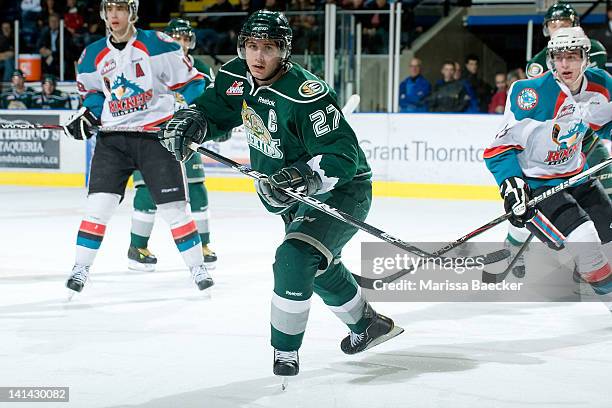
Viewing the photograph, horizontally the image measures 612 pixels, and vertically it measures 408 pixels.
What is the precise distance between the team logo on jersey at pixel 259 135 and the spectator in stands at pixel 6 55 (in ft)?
25.6

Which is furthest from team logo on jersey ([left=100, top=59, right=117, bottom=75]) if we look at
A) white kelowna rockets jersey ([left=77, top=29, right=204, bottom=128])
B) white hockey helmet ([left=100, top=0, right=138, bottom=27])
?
white hockey helmet ([left=100, top=0, right=138, bottom=27])

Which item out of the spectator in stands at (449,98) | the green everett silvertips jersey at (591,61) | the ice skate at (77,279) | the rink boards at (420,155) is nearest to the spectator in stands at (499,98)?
the spectator in stands at (449,98)

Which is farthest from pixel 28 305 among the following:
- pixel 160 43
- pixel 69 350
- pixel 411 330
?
pixel 411 330

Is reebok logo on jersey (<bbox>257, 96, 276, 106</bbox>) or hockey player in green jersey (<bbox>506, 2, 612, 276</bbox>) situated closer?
reebok logo on jersey (<bbox>257, 96, 276, 106</bbox>)

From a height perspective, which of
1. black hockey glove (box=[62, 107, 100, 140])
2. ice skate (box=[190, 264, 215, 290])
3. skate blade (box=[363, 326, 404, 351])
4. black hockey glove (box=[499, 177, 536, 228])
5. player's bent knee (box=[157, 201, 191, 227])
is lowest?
ice skate (box=[190, 264, 215, 290])

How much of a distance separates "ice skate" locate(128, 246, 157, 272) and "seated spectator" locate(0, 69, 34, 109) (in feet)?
16.3

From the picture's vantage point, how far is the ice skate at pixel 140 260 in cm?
469

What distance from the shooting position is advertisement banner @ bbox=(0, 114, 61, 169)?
8.80 metres

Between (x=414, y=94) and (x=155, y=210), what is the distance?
421 cm

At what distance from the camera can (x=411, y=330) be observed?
3414 mm

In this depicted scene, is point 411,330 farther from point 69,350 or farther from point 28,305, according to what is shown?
point 28,305

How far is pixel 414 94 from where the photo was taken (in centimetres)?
851

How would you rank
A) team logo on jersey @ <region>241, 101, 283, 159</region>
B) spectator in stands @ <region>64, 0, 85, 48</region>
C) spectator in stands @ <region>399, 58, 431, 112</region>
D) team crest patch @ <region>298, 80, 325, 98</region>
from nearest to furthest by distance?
team crest patch @ <region>298, 80, 325, 98</region> < team logo on jersey @ <region>241, 101, 283, 159</region> < spectator in stands @ <region>399, 58, 431, 112</region> < spectator in stands @ <region>64, 0, 85, 48</region>

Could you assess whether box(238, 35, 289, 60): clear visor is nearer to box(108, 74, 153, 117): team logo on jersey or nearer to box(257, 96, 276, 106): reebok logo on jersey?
box(257, 96, 276, 106): reebok logo on jersey
